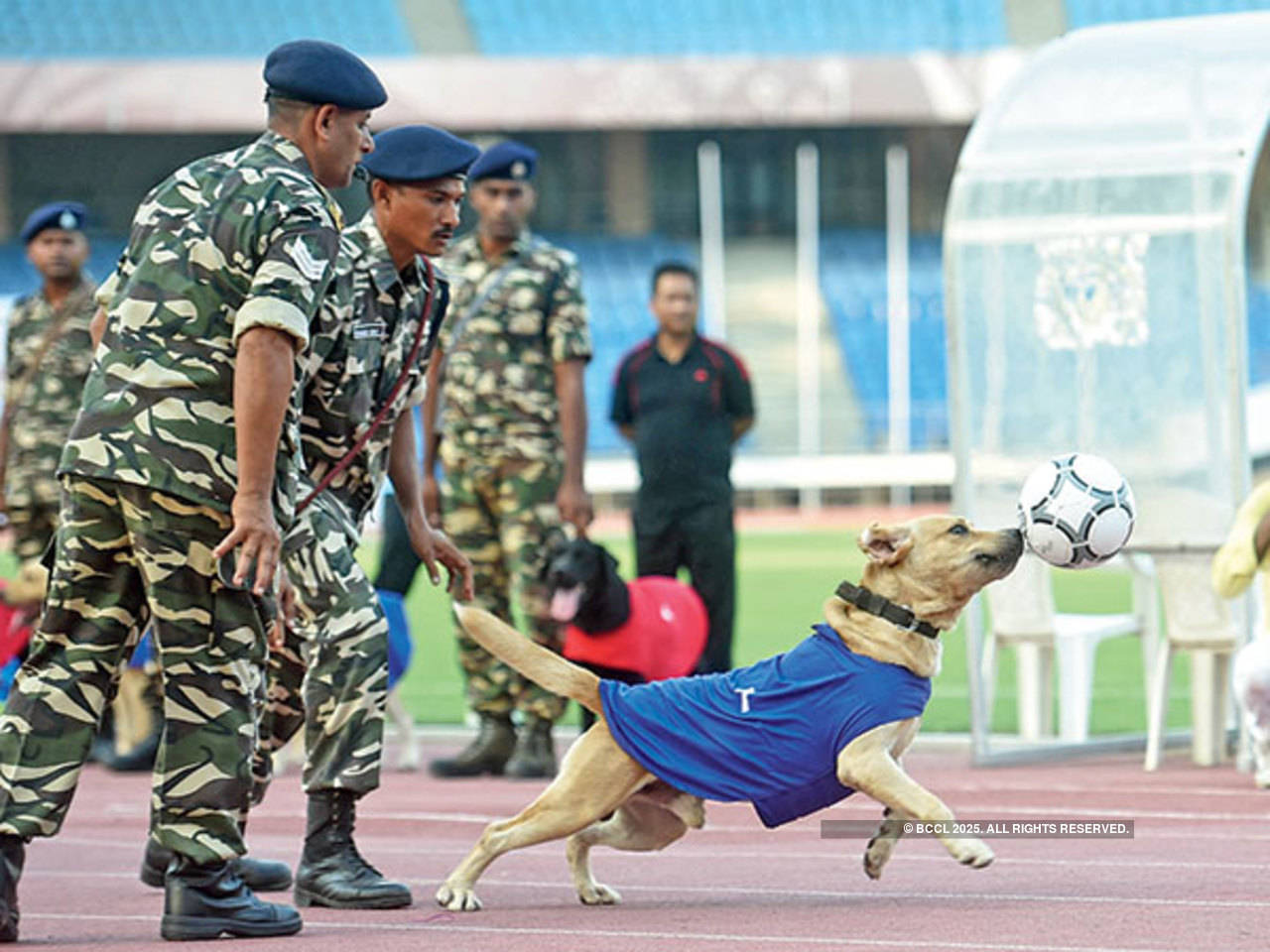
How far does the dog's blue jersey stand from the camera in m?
5.50

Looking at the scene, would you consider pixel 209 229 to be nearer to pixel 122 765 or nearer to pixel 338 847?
pixel 338 847

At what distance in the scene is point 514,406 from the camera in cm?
937

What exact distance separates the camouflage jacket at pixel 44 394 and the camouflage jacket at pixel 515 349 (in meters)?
1.97

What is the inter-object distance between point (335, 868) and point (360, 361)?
4.26 ft

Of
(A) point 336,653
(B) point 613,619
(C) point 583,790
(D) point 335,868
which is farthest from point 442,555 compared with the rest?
(B) point 613,619

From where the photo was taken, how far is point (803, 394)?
3409 cm

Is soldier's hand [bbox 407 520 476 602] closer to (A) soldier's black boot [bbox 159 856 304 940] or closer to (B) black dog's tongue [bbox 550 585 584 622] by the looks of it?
(A) soldier's black boot [bbox 159 856 304 940]

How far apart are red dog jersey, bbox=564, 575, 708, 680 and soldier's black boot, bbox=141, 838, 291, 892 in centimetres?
313

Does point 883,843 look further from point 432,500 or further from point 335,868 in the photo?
point 432,500

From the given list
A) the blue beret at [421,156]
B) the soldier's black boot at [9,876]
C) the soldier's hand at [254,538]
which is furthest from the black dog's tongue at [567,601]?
the soldier's hand at [254,538]

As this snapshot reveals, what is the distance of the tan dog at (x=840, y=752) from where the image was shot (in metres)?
5.47

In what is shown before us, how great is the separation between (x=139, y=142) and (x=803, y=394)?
42.5 feet

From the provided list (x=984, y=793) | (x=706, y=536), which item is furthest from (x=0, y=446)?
(x=984, y=793)

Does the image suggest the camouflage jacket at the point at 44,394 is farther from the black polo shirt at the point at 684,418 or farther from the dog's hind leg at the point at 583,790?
the dog's hind leg at the point at 583,790
